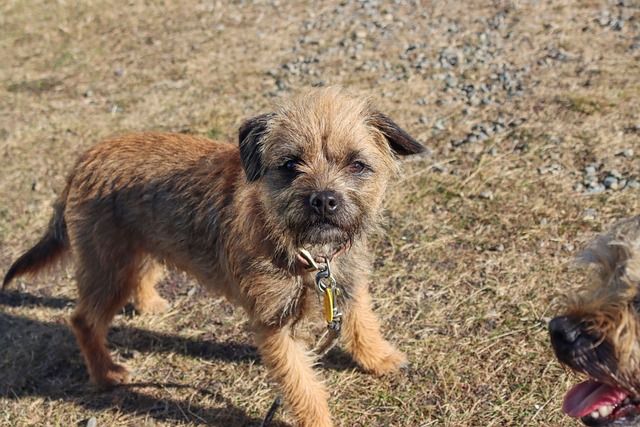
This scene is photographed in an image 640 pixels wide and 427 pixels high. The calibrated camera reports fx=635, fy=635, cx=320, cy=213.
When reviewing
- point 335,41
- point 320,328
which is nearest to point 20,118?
point 335,41

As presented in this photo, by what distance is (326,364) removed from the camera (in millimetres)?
4262

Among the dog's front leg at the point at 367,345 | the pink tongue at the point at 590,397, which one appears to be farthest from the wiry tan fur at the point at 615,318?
the dog's front leg at the point at 367,345

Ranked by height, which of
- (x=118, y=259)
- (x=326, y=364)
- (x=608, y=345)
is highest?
(x=608, y=345)

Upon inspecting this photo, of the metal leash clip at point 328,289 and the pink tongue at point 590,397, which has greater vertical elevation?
the pink tongue at point 590,397

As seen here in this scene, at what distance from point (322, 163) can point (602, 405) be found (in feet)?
5.74

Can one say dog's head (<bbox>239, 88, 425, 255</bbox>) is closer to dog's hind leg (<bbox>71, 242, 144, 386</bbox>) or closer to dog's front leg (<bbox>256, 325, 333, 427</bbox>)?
dog's front leg (<bbox>256, 325, 333, 427</bbox>)

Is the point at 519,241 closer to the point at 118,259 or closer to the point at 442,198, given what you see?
the point at 442,198

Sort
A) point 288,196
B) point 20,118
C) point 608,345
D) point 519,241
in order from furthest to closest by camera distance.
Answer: point 20,118 → point 519,241 → point 288,196 → point 608,345

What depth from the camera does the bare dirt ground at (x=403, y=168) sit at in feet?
13.4

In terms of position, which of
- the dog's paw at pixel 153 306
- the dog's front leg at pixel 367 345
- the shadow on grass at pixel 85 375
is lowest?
the shadow on grass at pixel 85 375

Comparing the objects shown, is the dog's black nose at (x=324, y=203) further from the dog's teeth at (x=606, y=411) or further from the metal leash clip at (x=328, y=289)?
the dog's teeth at (x=606, y=411)

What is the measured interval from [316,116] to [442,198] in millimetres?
2194

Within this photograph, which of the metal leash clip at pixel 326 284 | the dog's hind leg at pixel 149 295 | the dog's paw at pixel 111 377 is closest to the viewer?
the metal leash clip at pixel 326 284

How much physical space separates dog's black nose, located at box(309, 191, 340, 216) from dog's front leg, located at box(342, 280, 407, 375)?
0.99m
